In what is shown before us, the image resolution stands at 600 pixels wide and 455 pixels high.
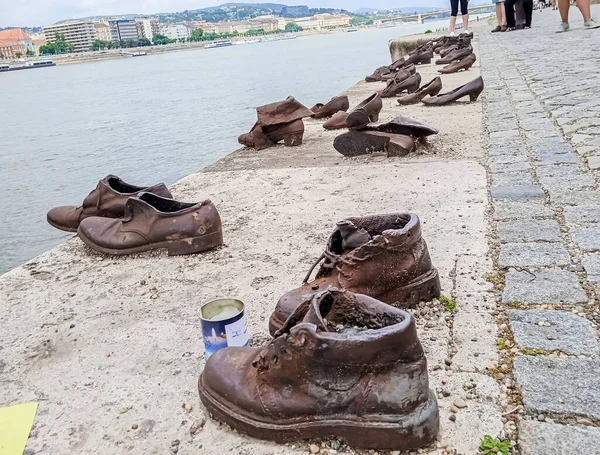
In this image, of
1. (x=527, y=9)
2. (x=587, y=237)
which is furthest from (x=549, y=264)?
(x=527, y=9)

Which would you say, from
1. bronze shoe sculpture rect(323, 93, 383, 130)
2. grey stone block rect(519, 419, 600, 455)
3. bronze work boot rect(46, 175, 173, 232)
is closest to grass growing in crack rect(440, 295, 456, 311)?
grey stone block rect(519, 419, 600, 455)

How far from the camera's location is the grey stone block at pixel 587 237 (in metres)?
2.52

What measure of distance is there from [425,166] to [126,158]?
189 inches

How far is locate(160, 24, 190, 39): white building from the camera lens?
13075cm

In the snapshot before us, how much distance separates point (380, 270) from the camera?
7.04 feet

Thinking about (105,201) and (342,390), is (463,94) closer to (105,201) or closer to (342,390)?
(105,201)

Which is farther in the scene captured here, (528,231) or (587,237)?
(528,231)

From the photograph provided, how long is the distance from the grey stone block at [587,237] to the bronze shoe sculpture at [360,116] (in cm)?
233

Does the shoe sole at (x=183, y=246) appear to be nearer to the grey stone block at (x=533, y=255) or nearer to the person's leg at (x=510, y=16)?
the grey stone block at (x=533, y=255)

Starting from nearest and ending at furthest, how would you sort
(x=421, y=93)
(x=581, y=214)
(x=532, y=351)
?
(x=532, y=351)
(x=581, y=214)
(x=421, y=93)

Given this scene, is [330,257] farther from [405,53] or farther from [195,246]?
[405,53]

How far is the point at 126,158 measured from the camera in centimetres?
782

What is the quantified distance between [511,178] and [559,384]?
7.08 feet

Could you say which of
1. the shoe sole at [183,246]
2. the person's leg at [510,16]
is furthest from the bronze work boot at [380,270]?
the person's leg at [510,16]
